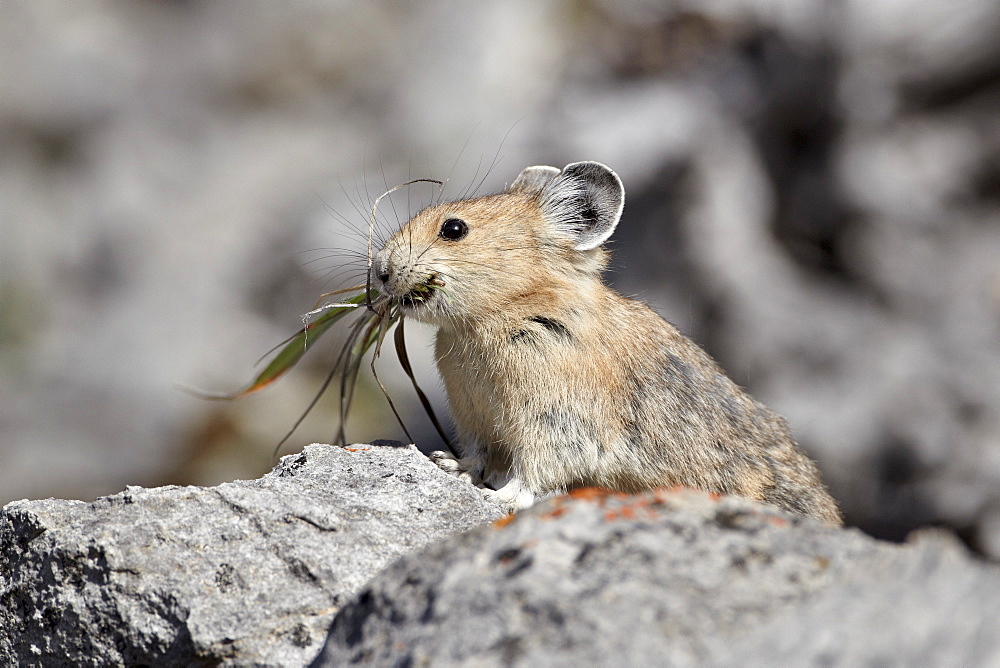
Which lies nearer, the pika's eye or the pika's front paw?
the pika's front paw

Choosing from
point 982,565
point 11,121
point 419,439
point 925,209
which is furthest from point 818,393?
point 11,121

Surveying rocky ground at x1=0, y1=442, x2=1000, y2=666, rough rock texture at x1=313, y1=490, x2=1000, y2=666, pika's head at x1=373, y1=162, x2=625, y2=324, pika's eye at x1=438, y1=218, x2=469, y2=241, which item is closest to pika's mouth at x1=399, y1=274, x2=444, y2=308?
pika's head at x1=373, y1=162, x2=625, y2=324

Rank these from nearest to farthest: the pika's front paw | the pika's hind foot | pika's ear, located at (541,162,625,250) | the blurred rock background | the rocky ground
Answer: the rocky ground < the pika's hind foot < the pika's front paw < pika's ear, located at (541,162,625,250) < the blurred rock background

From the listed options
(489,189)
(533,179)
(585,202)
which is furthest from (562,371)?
(489,189)

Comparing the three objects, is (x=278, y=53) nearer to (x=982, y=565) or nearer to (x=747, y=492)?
(x=747, y=492)

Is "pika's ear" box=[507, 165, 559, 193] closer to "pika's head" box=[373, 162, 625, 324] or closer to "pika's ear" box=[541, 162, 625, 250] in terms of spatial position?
"pika's head" box=[373, 162, 625, 324]

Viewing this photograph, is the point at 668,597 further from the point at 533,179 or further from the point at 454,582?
the point at 533,179
